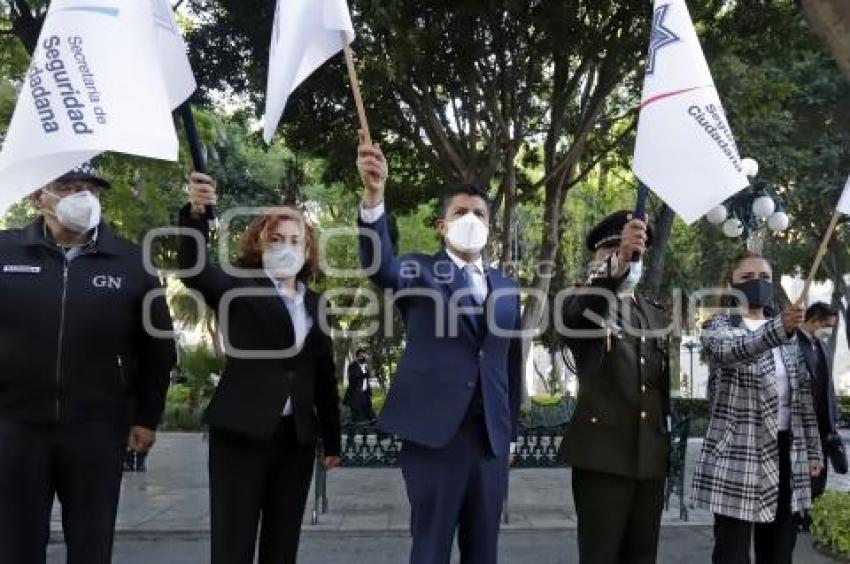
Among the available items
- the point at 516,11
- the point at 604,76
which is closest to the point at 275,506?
the point at 516,11

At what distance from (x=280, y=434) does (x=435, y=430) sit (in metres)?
0.74

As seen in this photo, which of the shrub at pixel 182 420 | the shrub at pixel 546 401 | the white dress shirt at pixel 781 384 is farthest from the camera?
the shrub at pixel 182 420

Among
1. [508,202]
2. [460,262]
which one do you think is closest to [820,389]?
[460,262]

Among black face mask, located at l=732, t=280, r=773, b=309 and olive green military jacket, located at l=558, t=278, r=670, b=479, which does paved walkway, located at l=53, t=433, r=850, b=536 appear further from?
olive green military jacket, located at l=558, t=278, r=670, b=479

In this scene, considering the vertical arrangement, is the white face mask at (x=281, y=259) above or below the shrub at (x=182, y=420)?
above

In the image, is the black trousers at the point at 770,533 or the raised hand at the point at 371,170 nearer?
the raised hand at the point at 371,170

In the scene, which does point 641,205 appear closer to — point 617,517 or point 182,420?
point 617,517

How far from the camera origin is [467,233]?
3.92 meters

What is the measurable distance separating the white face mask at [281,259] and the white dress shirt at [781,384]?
2.20 meters

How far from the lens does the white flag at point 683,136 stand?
387 cm

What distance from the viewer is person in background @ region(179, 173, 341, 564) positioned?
3908 millimetres

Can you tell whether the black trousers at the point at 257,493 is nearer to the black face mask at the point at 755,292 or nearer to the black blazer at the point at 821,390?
the black face mask at the point at 755,292

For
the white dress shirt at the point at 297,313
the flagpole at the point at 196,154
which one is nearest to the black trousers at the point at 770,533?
the white dress shirt at the point at 297,313

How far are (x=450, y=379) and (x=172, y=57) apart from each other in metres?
1.84
